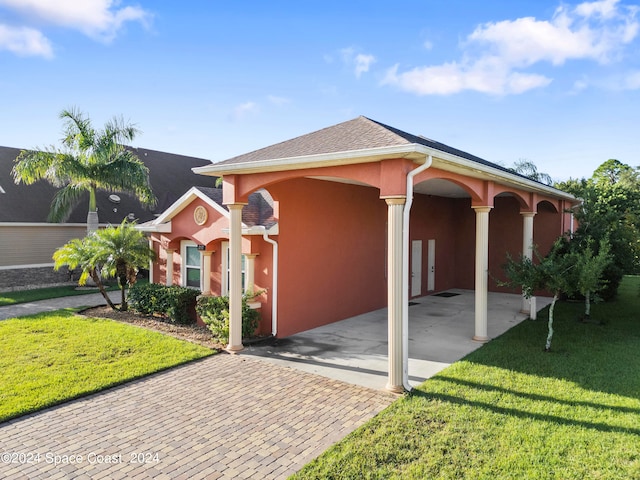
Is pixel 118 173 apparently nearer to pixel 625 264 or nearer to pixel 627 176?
pixel 625 264

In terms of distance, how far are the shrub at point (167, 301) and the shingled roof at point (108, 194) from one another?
9.22 metres

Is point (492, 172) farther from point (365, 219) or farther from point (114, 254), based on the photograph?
point (114, 254)

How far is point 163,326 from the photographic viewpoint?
10.9 m

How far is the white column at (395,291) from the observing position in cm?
666

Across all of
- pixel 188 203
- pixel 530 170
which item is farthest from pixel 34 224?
pixel 530 170

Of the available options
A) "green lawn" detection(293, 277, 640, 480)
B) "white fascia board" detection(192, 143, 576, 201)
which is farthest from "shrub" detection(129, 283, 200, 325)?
"green lawn" detection(293, 277, 640, 480)

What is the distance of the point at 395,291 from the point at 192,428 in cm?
349

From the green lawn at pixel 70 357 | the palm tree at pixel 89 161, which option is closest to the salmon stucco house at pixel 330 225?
the green lawn at pixel 70 357

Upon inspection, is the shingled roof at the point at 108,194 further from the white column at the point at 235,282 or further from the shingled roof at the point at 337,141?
the shingled roof at the point at 337,141

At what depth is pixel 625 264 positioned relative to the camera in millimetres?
13477

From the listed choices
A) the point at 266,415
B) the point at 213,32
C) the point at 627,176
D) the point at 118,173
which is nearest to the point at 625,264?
the point at 266,415

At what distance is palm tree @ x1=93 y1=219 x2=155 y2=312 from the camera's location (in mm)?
11914

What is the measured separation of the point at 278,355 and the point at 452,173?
5000mm

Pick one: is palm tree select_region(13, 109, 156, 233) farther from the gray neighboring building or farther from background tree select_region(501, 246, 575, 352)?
background tree select_region(501, 246, 575, 352)
